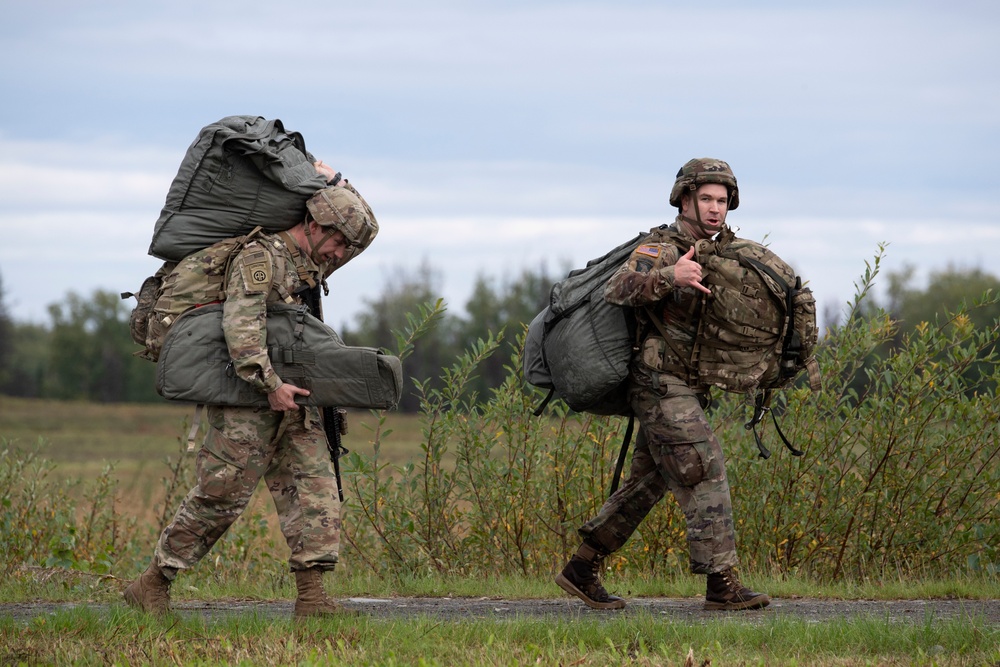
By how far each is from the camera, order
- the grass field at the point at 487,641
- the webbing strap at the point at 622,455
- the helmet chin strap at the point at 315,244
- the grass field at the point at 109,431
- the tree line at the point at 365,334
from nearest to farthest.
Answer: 1. the grass field at the point at 487,641
2. the helmet chin strap at the point at 315,244
3. the webbing strap at the point at 622,455
4. the grass field at the point at 109,431
5. the tree line at the point at 365,334

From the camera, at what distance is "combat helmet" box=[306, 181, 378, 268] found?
18.1ft

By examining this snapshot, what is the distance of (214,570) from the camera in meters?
7.95

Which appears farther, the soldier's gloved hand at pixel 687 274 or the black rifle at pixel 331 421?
the black rifle at pixel 331 421

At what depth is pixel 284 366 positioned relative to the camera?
5.50 metres

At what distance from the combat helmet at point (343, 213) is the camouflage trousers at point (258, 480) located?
0.86 meters

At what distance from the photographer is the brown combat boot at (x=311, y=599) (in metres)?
5.56

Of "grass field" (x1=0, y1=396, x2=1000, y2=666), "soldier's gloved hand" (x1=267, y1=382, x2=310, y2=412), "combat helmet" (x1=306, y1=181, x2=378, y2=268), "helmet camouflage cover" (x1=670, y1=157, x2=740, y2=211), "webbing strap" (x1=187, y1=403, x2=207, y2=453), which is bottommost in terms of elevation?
"grass field" (x1=0, y1=396, x2=1000, y2=666)

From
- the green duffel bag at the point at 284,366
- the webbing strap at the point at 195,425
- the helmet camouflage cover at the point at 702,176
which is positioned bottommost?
the webbing strap at the point at 195,425

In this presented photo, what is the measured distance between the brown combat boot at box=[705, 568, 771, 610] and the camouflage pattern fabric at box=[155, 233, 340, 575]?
1918mm

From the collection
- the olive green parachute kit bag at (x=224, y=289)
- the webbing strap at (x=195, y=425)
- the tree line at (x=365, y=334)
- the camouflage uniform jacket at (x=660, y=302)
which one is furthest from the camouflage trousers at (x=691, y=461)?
the tree line at (x=365, y=334)

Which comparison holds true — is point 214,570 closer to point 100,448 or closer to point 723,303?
point 723,303

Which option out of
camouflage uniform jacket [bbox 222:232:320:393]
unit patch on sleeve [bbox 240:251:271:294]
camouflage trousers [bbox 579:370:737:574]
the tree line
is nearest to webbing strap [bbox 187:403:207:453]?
camouflage uniform jacket [bbox 222:232:320:393]

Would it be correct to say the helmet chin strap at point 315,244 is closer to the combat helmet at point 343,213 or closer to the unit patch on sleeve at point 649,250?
the combat helmet at point 343,213

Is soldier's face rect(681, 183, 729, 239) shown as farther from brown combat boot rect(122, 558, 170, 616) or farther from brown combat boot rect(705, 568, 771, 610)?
brown combat boot rect(122, 558, 170, 616)
